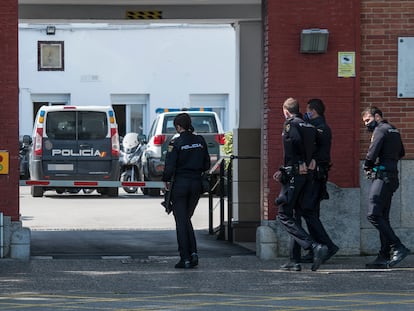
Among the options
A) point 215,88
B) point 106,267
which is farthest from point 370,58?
point 215,88

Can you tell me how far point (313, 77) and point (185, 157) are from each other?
2.06 metres

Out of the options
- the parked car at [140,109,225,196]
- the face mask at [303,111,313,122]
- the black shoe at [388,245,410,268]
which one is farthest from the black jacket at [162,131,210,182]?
the parked car at [140,109,225,196]

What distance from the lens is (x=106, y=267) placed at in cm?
1366

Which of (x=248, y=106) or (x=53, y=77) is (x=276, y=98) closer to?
(x=248, y=106)

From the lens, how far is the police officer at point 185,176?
529 inches

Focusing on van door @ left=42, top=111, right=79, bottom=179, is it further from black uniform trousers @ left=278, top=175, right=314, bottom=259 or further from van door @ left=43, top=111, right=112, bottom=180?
→ black uniform trousers @ left=278, top=175, right=314, bottom=259

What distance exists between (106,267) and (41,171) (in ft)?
40.8

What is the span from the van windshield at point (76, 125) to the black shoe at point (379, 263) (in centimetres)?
1383

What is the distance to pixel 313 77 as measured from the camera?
14.4 meters

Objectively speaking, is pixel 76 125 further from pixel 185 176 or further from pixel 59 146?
pixel 185 176

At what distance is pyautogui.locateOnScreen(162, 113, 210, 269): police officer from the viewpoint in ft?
44.1

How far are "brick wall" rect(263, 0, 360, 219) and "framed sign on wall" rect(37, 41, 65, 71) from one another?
77.1 feet

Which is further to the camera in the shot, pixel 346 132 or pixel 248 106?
pixel 248 106

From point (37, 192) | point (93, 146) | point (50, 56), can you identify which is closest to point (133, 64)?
point (50, 56)
